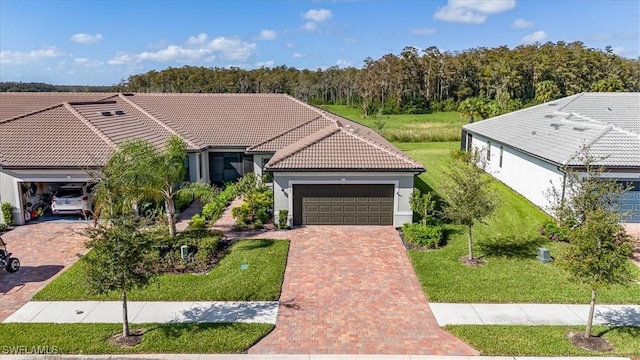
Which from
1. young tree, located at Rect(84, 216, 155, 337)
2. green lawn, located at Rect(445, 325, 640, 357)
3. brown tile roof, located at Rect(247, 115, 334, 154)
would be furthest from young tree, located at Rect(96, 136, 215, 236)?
green lawn, located at Rect(445, 325, 640, 357)

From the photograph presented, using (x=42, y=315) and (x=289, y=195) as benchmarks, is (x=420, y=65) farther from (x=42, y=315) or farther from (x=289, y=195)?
(x=42, y=315)

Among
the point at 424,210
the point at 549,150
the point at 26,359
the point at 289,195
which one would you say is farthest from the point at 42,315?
the point at 549,150

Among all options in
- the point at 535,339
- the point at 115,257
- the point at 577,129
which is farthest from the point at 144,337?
the point at 577,129

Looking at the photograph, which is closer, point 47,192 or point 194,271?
point 194,271

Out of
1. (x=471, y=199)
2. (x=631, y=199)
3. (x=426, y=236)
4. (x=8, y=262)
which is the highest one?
(x=471, y=199)

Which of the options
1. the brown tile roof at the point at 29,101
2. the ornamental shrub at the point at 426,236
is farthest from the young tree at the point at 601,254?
the brown tile roof at the point at 29,101

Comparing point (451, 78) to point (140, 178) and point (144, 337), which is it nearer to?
point (140, 178)

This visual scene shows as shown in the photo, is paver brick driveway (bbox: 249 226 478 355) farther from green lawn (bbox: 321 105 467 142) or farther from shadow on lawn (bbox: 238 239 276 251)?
green lawn (bbox: 321 105 467 142)
